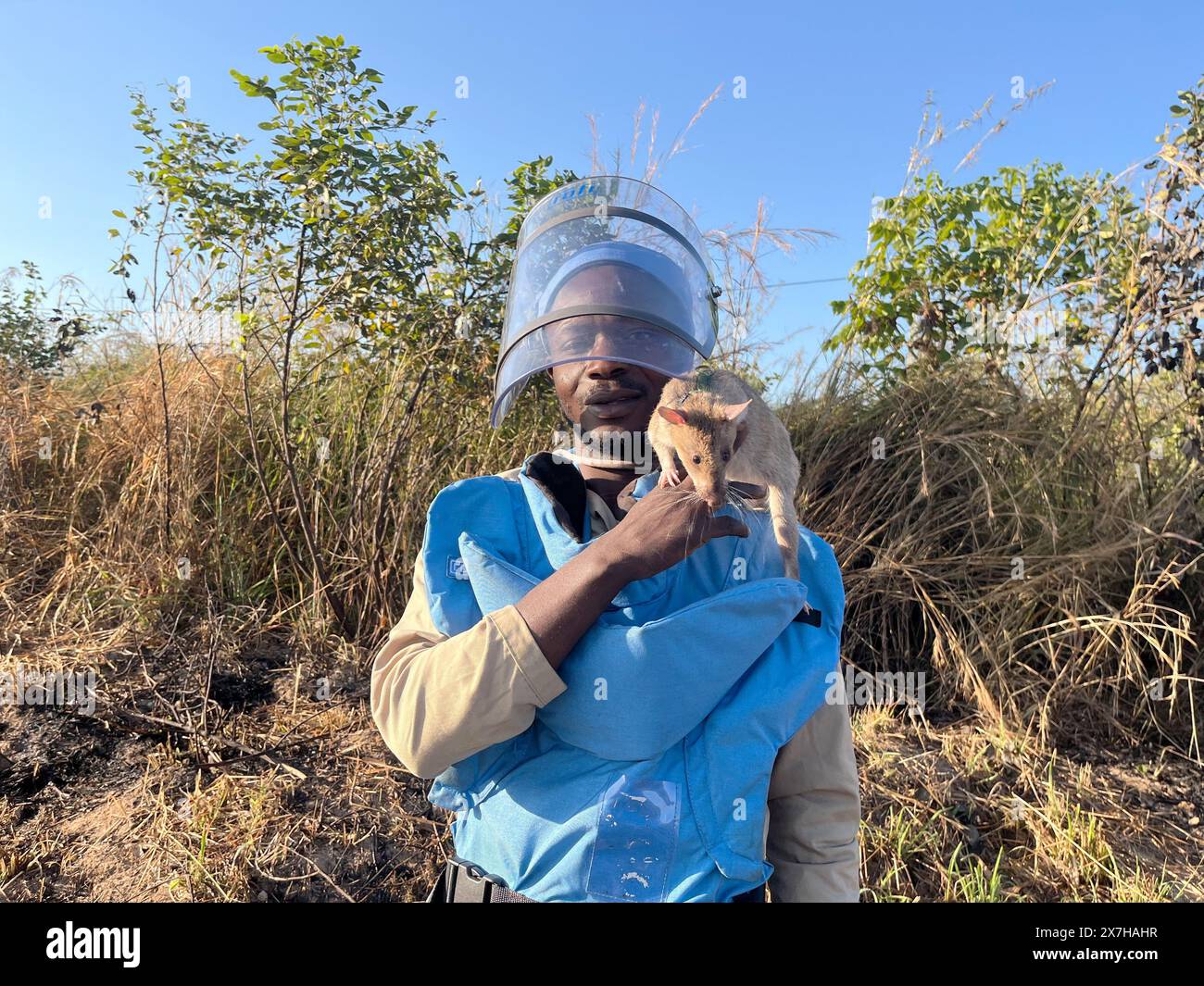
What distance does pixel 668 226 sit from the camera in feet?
8.05

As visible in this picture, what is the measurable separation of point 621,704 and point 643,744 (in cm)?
10

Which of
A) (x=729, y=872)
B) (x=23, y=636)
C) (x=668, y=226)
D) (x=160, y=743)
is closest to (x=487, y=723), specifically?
(x=729, y=872)

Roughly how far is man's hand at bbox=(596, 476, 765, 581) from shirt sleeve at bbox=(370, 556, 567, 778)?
0.25 metres

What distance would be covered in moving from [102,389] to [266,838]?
175 inches

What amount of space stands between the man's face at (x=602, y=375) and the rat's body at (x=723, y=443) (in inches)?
3.1

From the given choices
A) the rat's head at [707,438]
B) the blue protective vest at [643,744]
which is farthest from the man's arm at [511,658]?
the rat's head at [707,438]

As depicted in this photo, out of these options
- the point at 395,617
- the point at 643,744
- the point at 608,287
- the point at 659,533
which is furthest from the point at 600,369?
the point at 395,617

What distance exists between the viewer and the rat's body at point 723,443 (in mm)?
1848

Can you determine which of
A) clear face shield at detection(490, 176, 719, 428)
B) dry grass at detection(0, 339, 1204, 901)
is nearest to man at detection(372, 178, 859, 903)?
clear face shield at detection(490, 176, 719, 428)

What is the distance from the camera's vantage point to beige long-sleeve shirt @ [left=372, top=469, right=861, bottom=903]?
137 centimetres

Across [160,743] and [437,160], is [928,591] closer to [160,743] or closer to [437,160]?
[437,160]

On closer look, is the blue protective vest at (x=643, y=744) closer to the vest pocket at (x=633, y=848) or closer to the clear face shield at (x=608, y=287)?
the vest pocket at (x=633, y=848)

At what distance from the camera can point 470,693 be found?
4.46 feet

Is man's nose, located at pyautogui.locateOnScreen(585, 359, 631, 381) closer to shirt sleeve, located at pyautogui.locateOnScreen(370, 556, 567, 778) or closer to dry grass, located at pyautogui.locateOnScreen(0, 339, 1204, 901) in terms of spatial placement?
shirt sleeve, located at pyautogui.locateOnScreen(370, 556, 567, 778)
